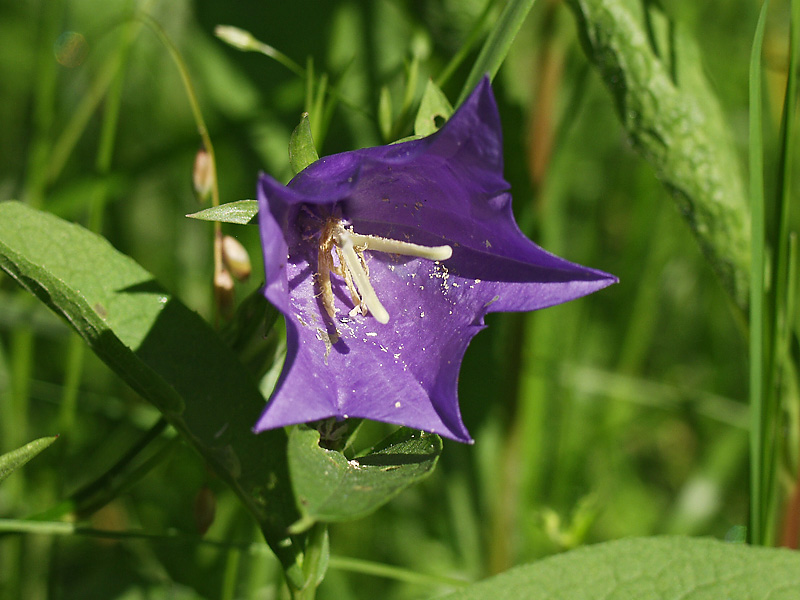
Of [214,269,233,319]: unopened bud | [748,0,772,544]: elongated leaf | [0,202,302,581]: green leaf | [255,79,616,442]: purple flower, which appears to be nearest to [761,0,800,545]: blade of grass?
[748,0,772,544]: elongated leaf

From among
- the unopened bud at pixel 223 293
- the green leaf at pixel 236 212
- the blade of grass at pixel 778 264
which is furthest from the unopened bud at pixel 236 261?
the blade of grass at pixel 778 264

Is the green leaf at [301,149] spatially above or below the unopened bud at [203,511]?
above

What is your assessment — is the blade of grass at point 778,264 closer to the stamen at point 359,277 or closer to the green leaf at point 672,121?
the green leaf at point 672,121

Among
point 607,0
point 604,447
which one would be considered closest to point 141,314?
point 607,0

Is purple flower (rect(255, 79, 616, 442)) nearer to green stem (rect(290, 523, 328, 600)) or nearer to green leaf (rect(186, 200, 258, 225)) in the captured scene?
green leaf (rect(186, 200, 258, 225))

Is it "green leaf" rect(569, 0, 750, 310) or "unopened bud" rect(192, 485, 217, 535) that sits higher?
"green leaf" rect(569, 0, 750, 310)

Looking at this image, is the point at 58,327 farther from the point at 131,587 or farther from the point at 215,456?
the point at 215,456

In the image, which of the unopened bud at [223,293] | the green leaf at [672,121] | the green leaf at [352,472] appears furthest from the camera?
the green leaf at [672,121]
